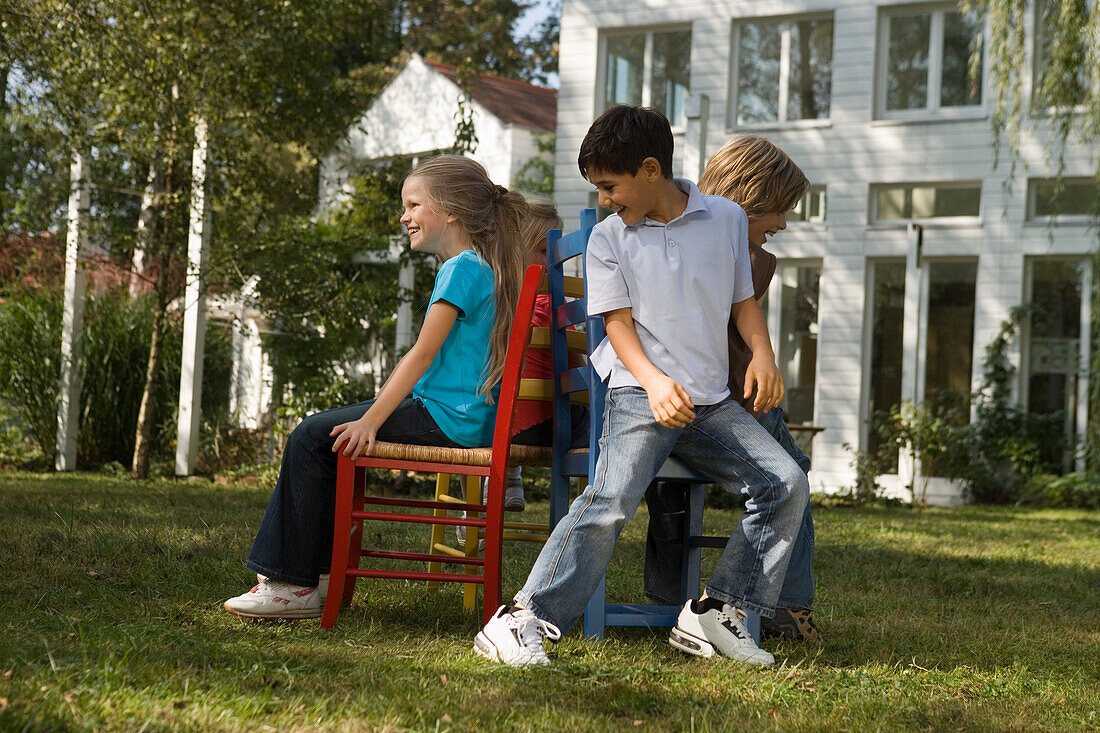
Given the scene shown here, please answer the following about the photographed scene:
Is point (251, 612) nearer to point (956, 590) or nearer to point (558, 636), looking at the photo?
point (558, 636)

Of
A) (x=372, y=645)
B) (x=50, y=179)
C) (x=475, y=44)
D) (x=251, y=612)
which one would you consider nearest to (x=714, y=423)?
(x=372, y=645)

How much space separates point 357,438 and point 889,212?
34.9 feet

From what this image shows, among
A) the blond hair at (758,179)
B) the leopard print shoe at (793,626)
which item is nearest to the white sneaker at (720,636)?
the leopard print shoe at (793,626)

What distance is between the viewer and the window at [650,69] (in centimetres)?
1413

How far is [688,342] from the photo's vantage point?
3.05 m

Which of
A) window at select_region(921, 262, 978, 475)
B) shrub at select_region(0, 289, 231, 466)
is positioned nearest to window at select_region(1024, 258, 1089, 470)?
window at select_region(921, 262, 978, 475)

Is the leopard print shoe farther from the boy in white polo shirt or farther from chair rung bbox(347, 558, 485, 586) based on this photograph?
chair rung bbox(347, 558, 485, 586)

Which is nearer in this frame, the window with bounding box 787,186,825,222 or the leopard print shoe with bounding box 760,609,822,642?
the leopard print shoe with bounding box 760,609,822,642

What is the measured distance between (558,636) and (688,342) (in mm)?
810

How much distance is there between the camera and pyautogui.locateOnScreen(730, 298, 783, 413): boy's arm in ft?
10.0

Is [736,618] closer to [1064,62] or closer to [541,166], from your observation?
[1064,62]

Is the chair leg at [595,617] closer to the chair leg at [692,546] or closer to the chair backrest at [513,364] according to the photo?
the chair leg at [692,546]

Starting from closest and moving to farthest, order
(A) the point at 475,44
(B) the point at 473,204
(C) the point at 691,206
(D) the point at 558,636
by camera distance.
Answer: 1. (D) the point at 558,636
2. (C) the point at 691,206
3. (B) the point at 473,204
4. (A) the point at 475,44

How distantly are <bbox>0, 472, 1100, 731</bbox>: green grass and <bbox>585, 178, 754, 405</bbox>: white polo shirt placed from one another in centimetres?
75
